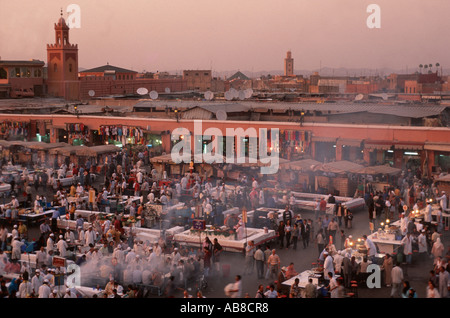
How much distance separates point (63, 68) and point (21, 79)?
17.2 ft

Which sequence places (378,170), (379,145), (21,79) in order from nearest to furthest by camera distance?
(378,170)
(379,145)
(21,79)

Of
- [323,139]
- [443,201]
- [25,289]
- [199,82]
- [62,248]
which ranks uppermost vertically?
[199,82]

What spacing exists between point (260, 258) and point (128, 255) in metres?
3.33

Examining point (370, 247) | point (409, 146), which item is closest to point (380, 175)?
point (409, 146)

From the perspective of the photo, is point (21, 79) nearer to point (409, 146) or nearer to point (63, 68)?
point (63, 68)

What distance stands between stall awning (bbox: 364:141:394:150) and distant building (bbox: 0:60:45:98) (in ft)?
149

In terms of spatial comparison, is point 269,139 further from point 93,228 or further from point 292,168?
point 93,228

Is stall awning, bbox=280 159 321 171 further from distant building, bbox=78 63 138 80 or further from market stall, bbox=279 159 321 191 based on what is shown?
distant building, bbox=78 63 138 80

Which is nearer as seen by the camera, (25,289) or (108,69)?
(25,289)

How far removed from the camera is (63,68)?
219ft

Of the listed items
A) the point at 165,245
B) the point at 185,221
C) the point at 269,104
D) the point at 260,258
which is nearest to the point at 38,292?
the point at 165,245

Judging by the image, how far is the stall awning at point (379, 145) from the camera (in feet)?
92.1

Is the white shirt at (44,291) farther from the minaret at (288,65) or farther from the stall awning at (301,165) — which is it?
the minaret at (288,65)
